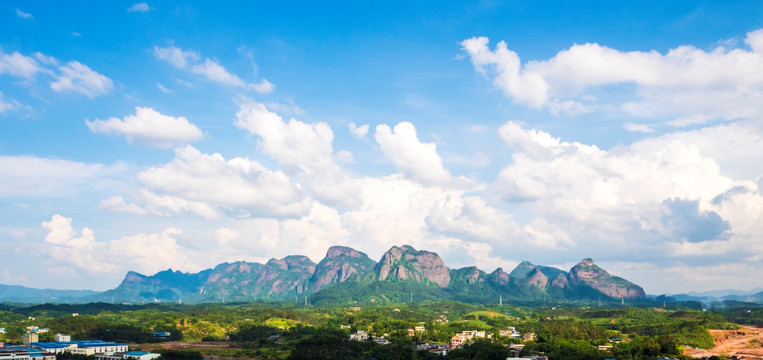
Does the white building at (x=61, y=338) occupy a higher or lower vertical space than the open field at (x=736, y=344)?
higher

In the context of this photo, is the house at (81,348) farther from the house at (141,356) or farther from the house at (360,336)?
the house at (360,336)

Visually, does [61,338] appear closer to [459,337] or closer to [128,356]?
[128,356]

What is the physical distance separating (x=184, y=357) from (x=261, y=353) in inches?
588

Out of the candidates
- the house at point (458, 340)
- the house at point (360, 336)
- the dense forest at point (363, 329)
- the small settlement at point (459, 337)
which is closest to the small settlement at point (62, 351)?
the dense forest at point (363, 329)

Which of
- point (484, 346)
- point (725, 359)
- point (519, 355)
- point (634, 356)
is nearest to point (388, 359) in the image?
point (484, 346)

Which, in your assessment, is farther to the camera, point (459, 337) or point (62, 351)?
point (459, 337)

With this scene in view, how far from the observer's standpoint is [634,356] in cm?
8081

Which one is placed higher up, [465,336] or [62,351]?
[62,351]

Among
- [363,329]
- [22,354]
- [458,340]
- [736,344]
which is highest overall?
[22,354]

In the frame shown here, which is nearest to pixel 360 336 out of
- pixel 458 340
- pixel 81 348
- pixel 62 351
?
pixel 458 340

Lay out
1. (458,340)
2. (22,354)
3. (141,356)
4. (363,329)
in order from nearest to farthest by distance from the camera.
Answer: (22,354)
(141,356)
(458,340)
(363,329)

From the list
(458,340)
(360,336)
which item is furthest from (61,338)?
(458,340)

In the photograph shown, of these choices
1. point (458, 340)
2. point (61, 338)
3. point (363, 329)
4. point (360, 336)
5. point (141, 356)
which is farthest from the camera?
point (363, 329)

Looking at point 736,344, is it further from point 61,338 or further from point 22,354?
point 61,338
